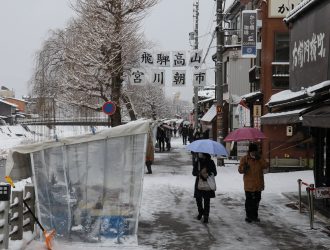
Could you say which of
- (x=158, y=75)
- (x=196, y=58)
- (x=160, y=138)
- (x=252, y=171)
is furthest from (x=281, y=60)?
(x=160, y=138)

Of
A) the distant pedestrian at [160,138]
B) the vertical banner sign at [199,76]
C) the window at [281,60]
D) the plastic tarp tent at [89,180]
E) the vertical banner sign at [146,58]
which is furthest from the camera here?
the distant pedestrian at [160,138]

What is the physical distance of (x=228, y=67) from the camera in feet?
101

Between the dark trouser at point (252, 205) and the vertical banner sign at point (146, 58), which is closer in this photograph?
the dark trouser at point (252, 205)

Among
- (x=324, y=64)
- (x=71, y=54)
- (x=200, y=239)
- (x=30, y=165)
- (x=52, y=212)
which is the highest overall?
(x=71, y=54)

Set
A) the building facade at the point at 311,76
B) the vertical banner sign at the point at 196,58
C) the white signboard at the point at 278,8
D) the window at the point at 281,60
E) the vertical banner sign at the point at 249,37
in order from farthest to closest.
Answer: the vertical banner sign at the point at 196,58 < the window at the point at 281,60 < the vertical banner sign at the point at 249,37 < the white signboard at the point at 278,8 < the building facade at the point at 311,76

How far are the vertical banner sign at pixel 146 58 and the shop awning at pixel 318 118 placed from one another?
14603 millimetres

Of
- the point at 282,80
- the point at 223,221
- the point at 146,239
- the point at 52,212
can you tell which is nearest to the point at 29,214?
the point at 52,212

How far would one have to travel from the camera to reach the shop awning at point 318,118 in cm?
816

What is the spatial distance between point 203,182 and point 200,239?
1604 millimetres

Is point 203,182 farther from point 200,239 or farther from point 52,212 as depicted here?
point 52,212

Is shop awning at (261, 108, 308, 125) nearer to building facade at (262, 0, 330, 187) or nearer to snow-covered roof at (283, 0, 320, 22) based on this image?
building facade at (262, 0, 330, 187)

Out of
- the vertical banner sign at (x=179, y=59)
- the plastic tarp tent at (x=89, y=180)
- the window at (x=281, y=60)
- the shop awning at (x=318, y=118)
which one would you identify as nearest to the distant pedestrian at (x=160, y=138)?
the vertical banner sign at (x=179, y=59)

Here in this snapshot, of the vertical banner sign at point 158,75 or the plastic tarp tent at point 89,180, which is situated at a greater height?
the vertical banner sign at point 158,75

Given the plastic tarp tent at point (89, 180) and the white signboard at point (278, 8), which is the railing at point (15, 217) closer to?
the plastic tarp tent at point (89, 180)
